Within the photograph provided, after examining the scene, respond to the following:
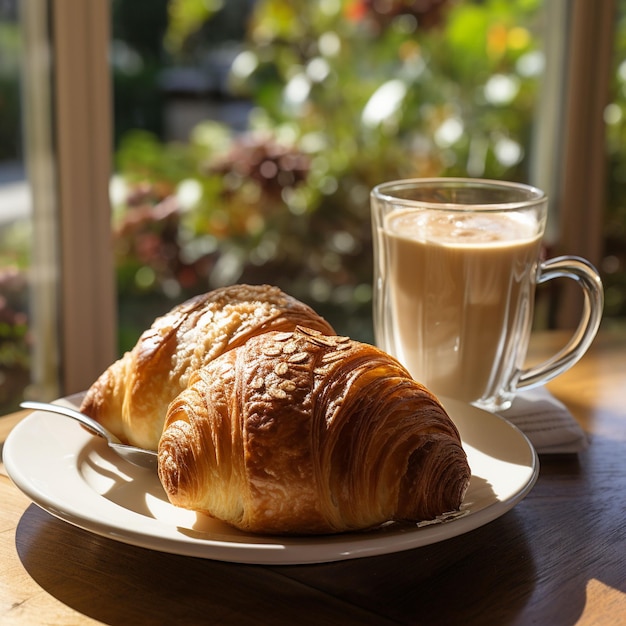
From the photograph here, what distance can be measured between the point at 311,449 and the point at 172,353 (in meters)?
Result: 0.20

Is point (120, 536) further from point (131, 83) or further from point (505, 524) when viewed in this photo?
point (131, 83)

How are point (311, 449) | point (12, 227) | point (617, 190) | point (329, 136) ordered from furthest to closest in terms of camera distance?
point (617, 190) < point (329, 136) < point (12, 227) < point (311, 449)

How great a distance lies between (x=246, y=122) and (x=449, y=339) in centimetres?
143

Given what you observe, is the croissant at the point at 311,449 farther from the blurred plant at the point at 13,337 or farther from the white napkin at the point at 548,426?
the blurred plant at the point at 13,337

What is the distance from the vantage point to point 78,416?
2.38 ft

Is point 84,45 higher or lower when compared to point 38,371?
higher

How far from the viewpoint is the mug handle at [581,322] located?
2.86ft

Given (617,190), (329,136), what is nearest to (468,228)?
(329,136)

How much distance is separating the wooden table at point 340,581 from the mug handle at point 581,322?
0.19m

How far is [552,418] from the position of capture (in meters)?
0.87

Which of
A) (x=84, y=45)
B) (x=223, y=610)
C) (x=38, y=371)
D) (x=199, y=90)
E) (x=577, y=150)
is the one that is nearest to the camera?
(x=223, y=610)

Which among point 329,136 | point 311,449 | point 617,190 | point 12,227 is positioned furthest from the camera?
point 617,190

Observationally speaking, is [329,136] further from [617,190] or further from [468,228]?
[468,228]

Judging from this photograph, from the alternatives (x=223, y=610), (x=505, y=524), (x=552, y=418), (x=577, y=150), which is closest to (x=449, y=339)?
(x=552, y=418)
